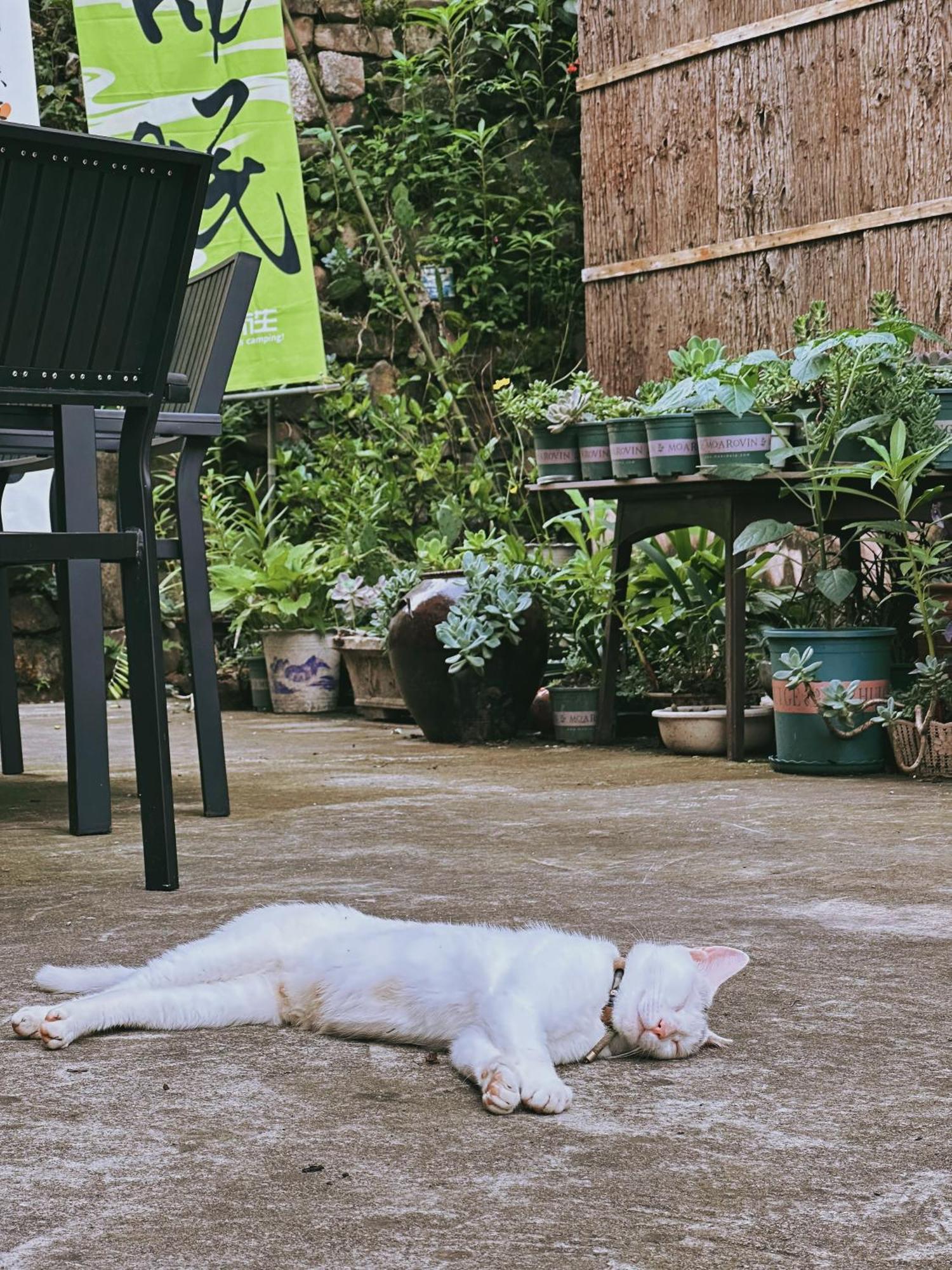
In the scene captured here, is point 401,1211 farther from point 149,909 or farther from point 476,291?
point 476,291

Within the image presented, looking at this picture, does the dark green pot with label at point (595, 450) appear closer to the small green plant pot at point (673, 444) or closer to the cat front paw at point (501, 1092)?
the small green plant pot at point (673, 444)

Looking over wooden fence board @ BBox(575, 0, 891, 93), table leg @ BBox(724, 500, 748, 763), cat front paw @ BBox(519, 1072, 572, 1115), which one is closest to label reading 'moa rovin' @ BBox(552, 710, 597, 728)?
table leg @ BBox(724, 500, 748, 763)

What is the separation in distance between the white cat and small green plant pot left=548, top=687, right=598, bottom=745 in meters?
2.86

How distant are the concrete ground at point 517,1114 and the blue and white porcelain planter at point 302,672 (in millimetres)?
3085

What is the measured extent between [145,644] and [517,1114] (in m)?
1.23

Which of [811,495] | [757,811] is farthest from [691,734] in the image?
[757,811]

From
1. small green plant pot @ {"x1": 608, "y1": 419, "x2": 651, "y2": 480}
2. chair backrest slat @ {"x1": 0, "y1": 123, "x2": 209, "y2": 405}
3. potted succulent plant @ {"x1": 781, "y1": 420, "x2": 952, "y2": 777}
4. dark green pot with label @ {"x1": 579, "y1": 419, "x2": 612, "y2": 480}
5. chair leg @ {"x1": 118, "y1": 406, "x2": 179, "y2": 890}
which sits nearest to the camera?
chair backrest slat @ {"x1": 0, "y1": 123, "x2": 209, "y2": 405}

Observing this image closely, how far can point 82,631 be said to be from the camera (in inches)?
104

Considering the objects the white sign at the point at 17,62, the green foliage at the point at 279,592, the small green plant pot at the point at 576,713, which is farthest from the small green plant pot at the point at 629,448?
the white sign at the point at 17,62

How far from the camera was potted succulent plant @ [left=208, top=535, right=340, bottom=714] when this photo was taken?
225 inches

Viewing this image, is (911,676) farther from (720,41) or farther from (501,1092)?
(720,41)

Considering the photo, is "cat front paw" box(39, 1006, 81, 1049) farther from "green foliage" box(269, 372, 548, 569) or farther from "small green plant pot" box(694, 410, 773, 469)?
"green foliage" box(269, 372, 548, 569)

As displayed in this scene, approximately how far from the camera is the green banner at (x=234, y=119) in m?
5.82

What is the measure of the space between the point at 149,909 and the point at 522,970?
0.82 meters
